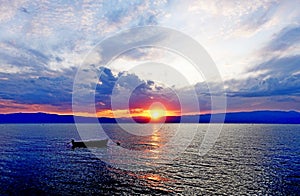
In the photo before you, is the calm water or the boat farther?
the boat

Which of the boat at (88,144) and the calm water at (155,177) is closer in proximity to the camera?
the calm water at (155,177)

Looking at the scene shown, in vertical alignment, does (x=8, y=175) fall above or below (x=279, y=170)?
below

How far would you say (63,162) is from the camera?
8731 cm

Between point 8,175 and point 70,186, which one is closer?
point 70,186

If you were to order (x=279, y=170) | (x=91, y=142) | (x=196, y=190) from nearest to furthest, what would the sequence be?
(x=196, y=190) → (x=279, y=170) → (x=91, y=142)

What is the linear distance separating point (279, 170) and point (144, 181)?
45521 millimetres

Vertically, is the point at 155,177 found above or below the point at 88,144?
below

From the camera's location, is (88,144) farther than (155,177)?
Yes

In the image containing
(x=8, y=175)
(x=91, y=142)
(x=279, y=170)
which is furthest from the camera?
(x=91, y=142)

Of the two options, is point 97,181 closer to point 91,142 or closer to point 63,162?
point 63,162

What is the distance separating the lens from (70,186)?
58281 millimetres

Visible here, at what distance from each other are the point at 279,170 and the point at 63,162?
74555mm

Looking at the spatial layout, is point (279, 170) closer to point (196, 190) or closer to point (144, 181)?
point (196, 190)

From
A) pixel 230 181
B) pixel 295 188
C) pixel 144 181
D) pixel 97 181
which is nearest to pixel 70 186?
pixel 97 181
